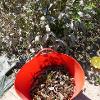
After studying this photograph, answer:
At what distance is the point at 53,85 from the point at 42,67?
0.86 ft

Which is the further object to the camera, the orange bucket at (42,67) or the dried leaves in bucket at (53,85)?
the dried leaves in bucket at (53,85)

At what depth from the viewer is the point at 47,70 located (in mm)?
3914

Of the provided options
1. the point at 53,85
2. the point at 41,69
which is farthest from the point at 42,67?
the point at 53,85

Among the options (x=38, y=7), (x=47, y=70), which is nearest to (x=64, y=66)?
(x=47, y=70)

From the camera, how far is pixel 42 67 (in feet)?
12.6

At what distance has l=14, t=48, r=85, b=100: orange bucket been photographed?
11.6 ft

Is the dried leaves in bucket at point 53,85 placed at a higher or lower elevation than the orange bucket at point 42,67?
lower

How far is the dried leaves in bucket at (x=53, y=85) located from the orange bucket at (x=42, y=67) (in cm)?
7

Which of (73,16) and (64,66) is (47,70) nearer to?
(64,66)

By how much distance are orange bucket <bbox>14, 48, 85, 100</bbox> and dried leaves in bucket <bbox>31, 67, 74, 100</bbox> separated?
0.24 ft

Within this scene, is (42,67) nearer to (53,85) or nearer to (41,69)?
(41,69)

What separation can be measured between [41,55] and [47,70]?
0.30m

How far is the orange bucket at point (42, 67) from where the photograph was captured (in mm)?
3551

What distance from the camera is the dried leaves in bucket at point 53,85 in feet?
12.2
